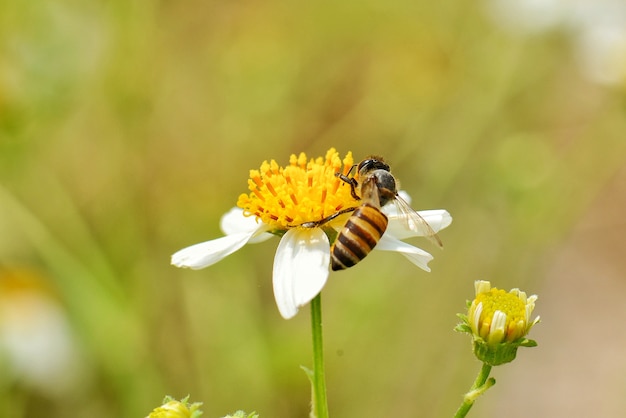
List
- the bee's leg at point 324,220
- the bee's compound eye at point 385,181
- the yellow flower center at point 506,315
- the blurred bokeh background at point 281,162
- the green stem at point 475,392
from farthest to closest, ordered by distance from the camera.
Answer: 1. the blurred bokeh background at point 281,162
2. the bee's compound eye at point 385,181
3. the bee's leg at point 324,220
4. the yellow flower center at point 506,315
5. the green stem at point 475,392

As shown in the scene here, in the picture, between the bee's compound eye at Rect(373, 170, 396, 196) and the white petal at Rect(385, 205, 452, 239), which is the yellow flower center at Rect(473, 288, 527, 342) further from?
the bee's compound eye at Rect(373, 170, 396, 196)

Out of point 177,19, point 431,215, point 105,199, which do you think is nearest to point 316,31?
point 177,19

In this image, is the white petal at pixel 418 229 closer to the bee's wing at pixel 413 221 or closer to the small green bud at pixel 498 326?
the bee's wing at pixel 413 221

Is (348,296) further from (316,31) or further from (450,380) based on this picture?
(316,31)

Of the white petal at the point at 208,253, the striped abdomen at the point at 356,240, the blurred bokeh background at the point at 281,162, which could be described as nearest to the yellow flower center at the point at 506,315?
the striped abdomen at the point at 356,240

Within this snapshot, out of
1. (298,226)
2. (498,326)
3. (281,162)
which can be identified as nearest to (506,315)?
(498,326)

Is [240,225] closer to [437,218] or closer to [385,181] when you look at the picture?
[385,181]

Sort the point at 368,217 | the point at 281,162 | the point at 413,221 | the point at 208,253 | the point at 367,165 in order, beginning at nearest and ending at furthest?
the point at 368,217
the point at 208,253
the point at 413,221
the point at 367,165
the point at 281,162

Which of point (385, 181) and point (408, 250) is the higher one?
point (385, 181)
